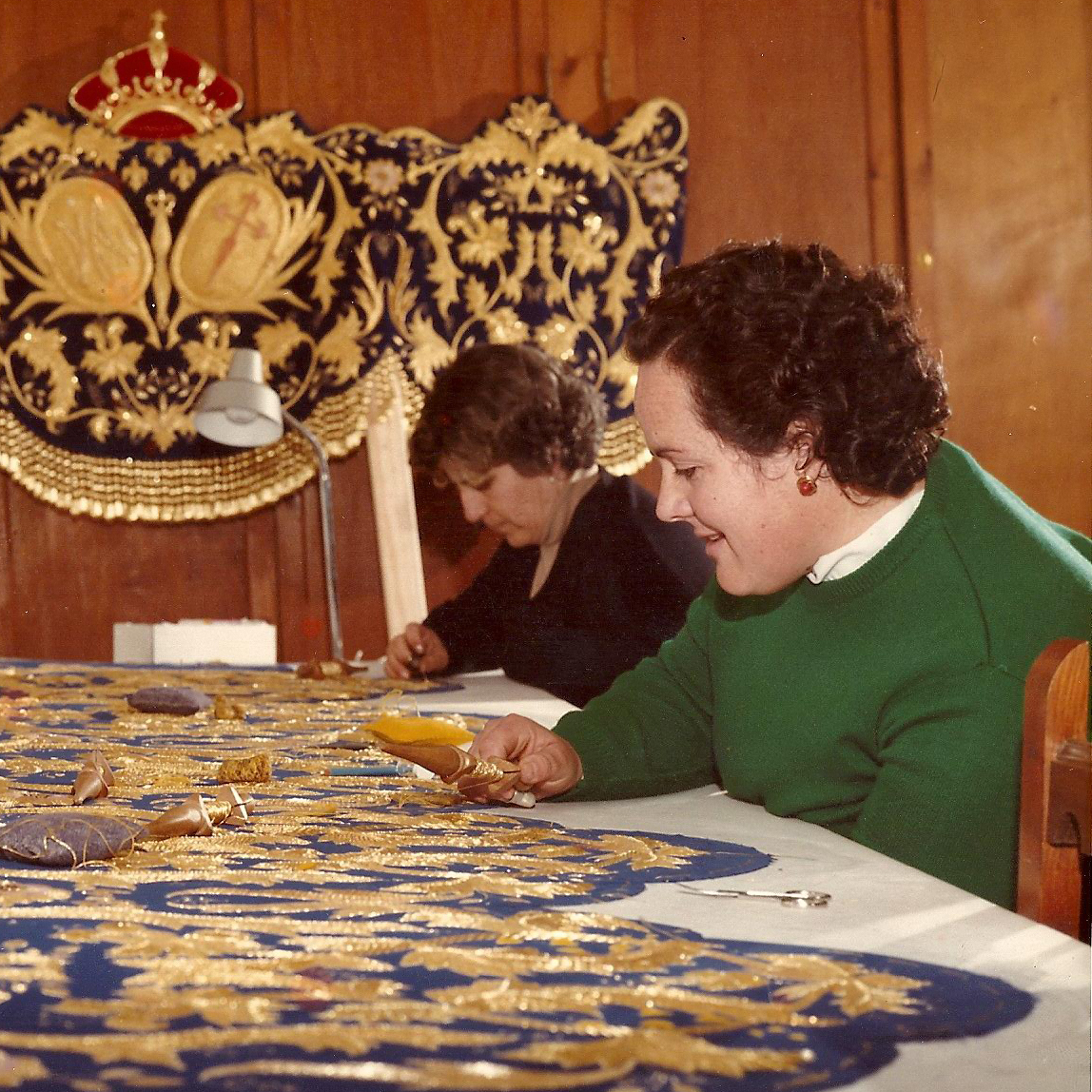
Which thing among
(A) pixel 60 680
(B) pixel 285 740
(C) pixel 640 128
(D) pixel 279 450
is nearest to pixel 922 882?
(B) pixel 285 740

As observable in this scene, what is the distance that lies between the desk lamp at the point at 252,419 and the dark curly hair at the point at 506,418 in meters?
0.87

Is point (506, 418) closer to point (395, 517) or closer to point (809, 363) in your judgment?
point (395, 517)

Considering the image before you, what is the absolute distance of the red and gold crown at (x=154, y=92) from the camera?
4.15 meters

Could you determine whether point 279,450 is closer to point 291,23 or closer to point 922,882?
point 291,23

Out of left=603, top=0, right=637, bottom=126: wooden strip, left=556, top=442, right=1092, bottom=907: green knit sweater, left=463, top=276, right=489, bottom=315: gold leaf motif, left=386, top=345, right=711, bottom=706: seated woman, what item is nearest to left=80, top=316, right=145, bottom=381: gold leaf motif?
left=463, top=276, right=489, bottom=315: gold leaf motif

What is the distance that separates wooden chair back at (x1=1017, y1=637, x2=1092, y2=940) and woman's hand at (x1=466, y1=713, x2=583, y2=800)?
1.80 ft

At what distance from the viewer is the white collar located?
1474mm

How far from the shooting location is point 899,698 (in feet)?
4.49

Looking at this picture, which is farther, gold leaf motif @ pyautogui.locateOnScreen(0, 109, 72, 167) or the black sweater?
gold leaf motif @ pyautogui.locateOnScreen(0, 109, 72, 167)

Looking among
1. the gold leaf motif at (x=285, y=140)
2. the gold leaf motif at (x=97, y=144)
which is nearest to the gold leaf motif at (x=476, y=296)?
the gold leaf motif at (x=285, y=140)

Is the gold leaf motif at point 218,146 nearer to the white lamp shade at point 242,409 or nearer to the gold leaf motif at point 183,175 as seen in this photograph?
the gold leaf motif at point 183,175

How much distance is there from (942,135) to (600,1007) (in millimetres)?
4538

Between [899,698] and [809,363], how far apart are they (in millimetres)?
361

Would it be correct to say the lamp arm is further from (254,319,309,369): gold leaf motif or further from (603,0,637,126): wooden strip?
(603,0,637,126): wooden strip
